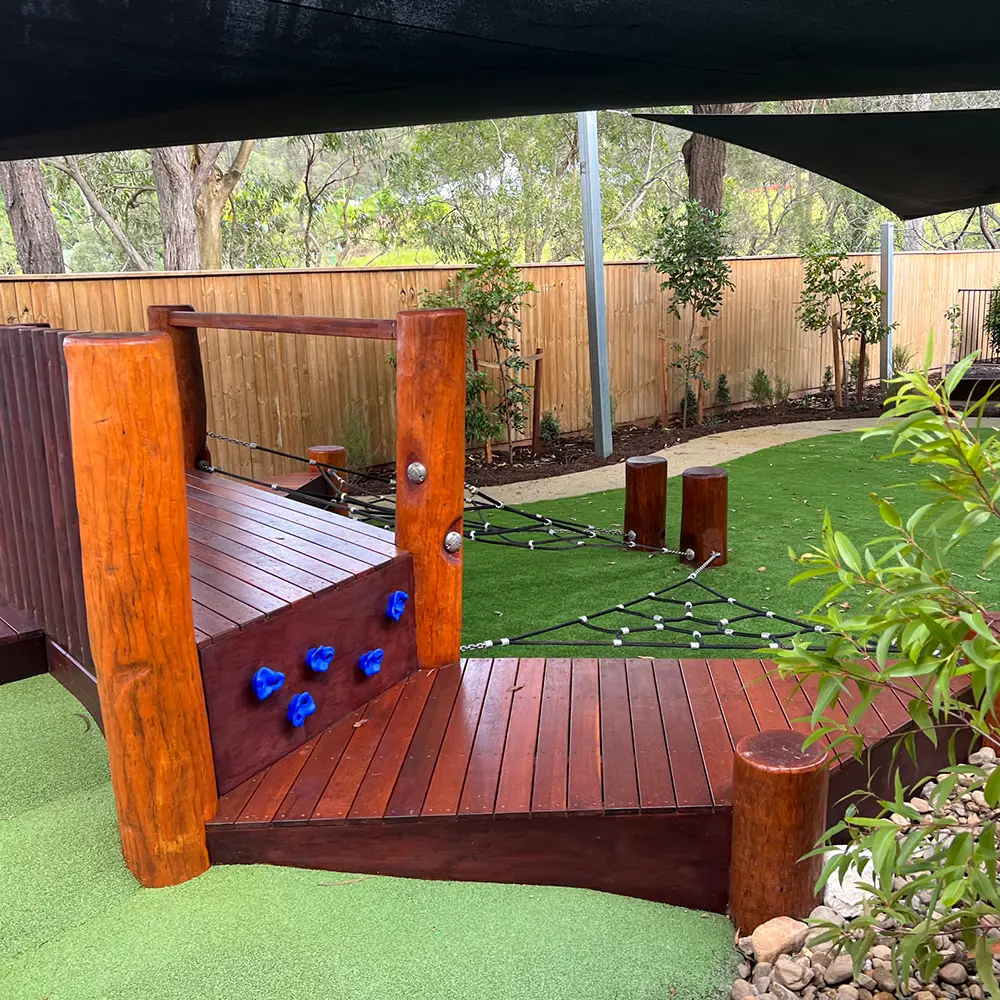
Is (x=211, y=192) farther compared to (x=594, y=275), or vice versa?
(x=211, y=192)

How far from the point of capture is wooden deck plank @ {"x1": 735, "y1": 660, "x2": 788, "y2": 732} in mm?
2549

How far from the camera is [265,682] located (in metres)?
2.26

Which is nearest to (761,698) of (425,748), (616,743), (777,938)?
(616,743)

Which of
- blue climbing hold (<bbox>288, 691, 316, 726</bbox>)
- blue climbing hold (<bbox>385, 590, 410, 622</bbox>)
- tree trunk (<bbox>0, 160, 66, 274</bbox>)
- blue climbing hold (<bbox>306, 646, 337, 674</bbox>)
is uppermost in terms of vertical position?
tree trunk (<bbox>0, 160, 66, 274</bbox>)

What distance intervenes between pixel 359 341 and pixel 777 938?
6117 millimetres

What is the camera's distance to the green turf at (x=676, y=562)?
430 centimetres

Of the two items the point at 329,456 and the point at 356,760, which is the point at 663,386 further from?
the point at 356,760

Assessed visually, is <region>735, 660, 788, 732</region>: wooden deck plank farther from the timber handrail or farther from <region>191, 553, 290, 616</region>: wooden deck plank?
the timber handrail

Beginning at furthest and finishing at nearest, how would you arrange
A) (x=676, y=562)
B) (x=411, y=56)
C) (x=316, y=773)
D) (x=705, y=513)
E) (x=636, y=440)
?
(x=636, y=440) → (x=676, y=562) → (x=705, y=513) → (x=316, y=773) → (x=411, y=56)

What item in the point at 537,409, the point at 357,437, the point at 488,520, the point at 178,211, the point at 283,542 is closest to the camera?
the point at 283,542

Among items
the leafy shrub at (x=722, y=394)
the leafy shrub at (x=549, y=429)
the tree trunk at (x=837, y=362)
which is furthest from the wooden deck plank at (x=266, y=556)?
the tree trunk at (x=837, y=362)

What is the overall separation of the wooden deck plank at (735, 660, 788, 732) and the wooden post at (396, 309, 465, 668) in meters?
0.97

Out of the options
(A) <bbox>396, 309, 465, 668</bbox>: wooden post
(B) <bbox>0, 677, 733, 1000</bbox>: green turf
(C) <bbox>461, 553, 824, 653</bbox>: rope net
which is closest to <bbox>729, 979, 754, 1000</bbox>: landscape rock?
(B) <bbox>0, 677, 733, 1000</bbox>: green turf

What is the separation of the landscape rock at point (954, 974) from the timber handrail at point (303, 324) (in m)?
2.18
